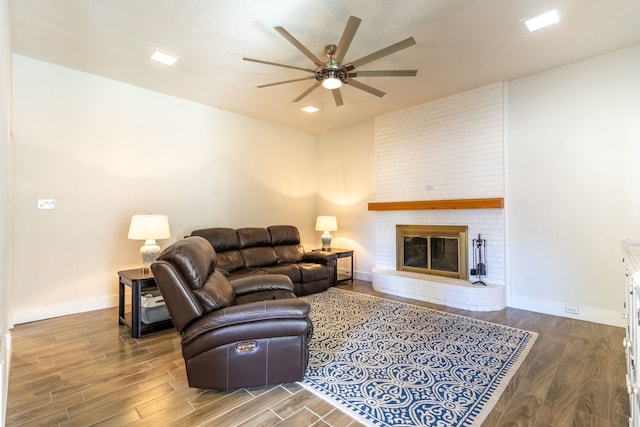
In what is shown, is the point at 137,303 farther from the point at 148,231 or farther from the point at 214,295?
the point at 214,295

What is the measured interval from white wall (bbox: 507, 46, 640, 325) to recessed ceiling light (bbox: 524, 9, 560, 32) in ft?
3.98

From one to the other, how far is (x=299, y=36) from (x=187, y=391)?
315 centimetres

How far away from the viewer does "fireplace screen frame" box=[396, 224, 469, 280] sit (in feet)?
14.1

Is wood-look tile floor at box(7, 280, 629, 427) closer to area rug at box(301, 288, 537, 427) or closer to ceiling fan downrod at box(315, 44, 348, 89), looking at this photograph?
area rug at box(301, 288, 537, 427)

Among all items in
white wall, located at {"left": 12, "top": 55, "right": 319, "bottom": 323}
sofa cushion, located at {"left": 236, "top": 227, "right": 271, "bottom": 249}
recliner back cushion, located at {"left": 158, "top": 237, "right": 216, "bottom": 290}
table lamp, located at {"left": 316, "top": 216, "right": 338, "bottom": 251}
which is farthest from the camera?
table lamp, located at {"left": 316, "top": 216, "right": 338, "bottom": 251}

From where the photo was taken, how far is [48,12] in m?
2.59

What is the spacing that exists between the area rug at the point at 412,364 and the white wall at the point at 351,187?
2.08 metres

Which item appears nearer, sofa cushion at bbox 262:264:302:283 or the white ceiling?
the white ceiling

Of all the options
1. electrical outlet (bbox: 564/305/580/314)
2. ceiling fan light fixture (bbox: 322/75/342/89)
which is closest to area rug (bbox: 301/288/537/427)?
electrical outlet (bbox: 564/305/580/314)

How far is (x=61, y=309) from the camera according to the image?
11.6 ft

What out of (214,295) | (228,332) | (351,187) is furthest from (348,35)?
(351,187)

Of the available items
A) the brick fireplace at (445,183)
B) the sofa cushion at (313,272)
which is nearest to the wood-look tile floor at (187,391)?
the brick fireplace at (445,183)

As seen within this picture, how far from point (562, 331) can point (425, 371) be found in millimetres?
1854

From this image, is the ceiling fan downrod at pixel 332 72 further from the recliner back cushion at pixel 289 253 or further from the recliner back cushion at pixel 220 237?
the recliner back cushion at pixel 289 253
